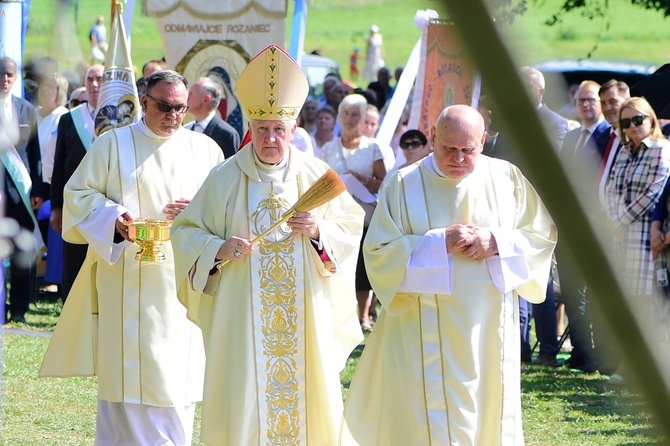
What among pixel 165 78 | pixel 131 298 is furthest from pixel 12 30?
pixel 131 298

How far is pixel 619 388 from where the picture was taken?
2.70 feet

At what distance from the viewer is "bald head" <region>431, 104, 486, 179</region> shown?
4.92 m

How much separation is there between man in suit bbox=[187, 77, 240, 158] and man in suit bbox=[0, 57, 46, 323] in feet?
4.65

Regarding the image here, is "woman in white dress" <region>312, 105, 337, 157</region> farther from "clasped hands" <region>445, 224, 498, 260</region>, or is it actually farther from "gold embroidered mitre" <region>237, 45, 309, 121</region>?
"clasped hands" <region>445, 224, 498, 260</region>

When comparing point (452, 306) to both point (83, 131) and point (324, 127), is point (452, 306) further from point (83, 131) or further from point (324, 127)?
point (324, 127)

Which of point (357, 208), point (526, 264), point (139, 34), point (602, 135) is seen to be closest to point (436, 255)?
point (526, 264)

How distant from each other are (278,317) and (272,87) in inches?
44.1

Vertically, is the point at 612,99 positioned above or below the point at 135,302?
above

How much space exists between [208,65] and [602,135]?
3873 mm

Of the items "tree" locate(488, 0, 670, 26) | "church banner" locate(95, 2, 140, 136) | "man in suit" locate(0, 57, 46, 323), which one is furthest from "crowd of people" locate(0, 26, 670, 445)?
"tree" locate(488, 0, 670, 26)

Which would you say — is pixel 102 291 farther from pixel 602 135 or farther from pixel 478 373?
pixel 602 135

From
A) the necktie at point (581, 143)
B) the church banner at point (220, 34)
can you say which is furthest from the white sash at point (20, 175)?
the necktie at point (581, 143)

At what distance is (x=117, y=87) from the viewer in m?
7.89

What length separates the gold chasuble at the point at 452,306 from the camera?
5055 mm
